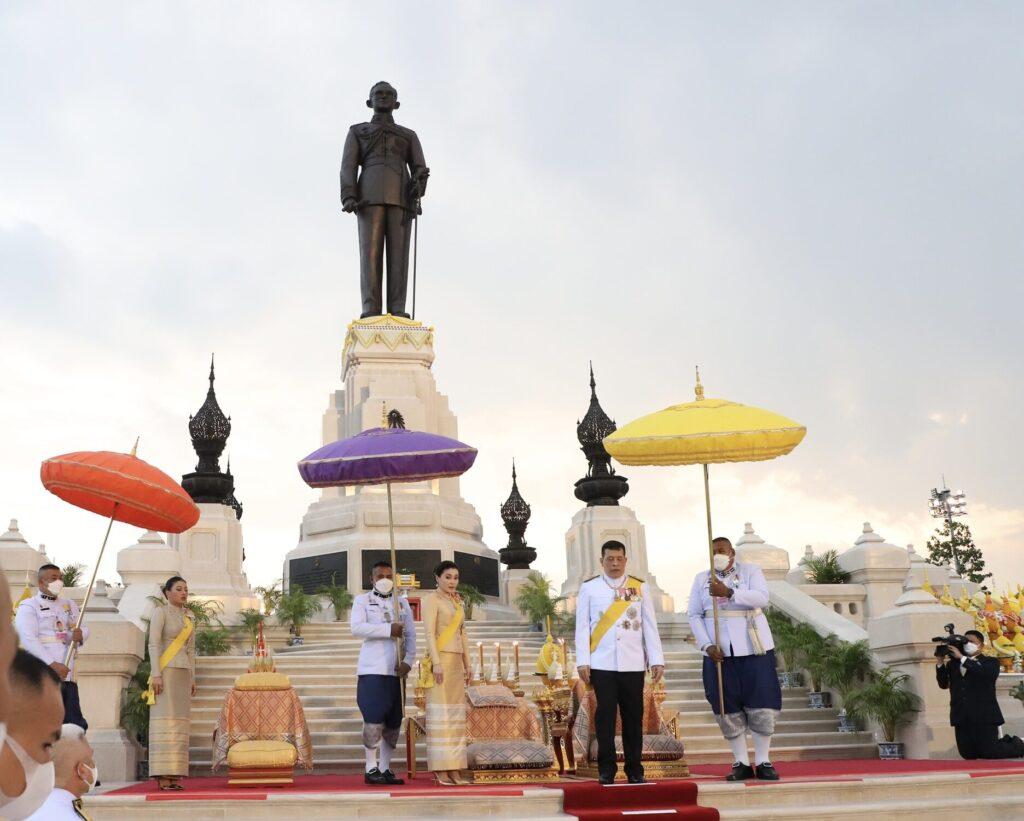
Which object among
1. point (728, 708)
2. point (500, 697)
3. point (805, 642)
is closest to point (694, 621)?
point (728, 708)

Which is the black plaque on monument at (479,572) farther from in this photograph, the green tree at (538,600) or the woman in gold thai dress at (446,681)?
the woman in gold thai dress at (446,681)

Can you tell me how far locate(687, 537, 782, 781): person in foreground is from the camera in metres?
8.68

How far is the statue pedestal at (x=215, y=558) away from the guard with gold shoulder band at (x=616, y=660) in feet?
36.1

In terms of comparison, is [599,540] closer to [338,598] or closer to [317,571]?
[317,571]

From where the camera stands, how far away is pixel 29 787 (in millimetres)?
1950

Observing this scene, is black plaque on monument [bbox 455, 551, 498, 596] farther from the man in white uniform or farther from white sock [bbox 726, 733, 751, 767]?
white sock [bbox 726, 733, 751, 767]

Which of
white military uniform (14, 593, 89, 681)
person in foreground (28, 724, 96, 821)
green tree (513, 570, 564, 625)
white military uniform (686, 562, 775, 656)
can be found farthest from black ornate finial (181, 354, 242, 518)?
person in foreground (28, 724, 96, 821)

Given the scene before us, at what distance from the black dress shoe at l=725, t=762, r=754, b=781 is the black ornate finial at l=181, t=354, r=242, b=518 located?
532 inches

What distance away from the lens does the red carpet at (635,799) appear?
7.62 meters

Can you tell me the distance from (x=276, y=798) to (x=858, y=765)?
5552mm

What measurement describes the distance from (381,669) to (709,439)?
11.5 ft

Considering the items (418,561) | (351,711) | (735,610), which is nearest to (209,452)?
(418,561)

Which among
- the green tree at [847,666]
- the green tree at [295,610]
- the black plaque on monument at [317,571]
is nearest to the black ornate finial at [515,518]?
the black plaque on monument at [317,571]

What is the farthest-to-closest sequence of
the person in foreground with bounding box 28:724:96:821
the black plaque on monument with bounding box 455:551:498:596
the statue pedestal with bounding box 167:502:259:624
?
the black plaque on monument with bounding box 455:551:498:596 → the statue pedestal with bounding box 167:502:259:624 → the person in foreground with bounding box 28:724:96:821
